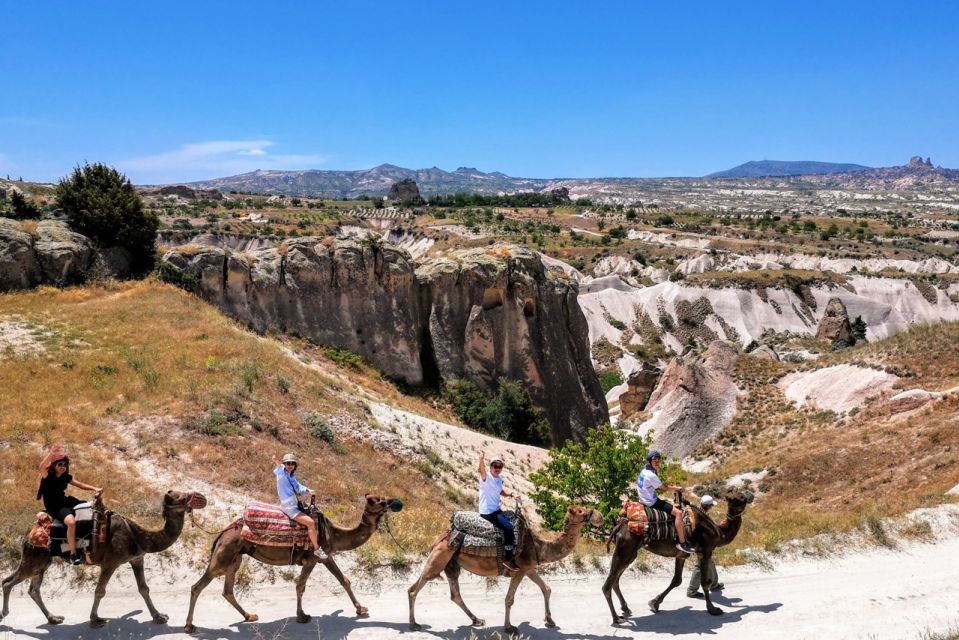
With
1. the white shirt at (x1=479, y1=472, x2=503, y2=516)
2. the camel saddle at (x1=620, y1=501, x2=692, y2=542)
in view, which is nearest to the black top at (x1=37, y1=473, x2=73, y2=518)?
the white shirt at (x1=479, y1=472, x2=503, y2=516)

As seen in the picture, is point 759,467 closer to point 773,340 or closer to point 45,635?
point 45,635

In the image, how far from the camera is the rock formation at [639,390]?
44.3m

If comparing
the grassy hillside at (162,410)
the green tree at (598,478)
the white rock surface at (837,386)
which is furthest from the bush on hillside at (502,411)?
the white rock surface at (837,386)

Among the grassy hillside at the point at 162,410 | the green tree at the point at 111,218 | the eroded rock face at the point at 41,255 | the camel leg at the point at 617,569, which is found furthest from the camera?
the green tree at the point at 111,218

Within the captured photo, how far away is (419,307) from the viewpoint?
35281 mm

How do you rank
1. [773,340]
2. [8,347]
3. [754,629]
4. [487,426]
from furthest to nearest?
[773,340] < [487,426] < [8,347] < [754,629]

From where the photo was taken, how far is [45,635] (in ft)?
30.5

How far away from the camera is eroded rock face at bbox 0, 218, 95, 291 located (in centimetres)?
2784

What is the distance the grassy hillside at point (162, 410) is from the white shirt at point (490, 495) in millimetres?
3319

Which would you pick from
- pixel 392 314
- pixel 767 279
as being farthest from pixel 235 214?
pixel 392 314

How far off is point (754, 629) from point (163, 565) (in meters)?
9.16

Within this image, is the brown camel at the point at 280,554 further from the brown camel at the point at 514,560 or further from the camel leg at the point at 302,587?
the brown camel at the point at 514,560

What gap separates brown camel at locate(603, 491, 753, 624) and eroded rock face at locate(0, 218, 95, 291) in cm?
2707

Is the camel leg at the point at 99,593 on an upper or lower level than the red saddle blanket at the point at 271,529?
lower
